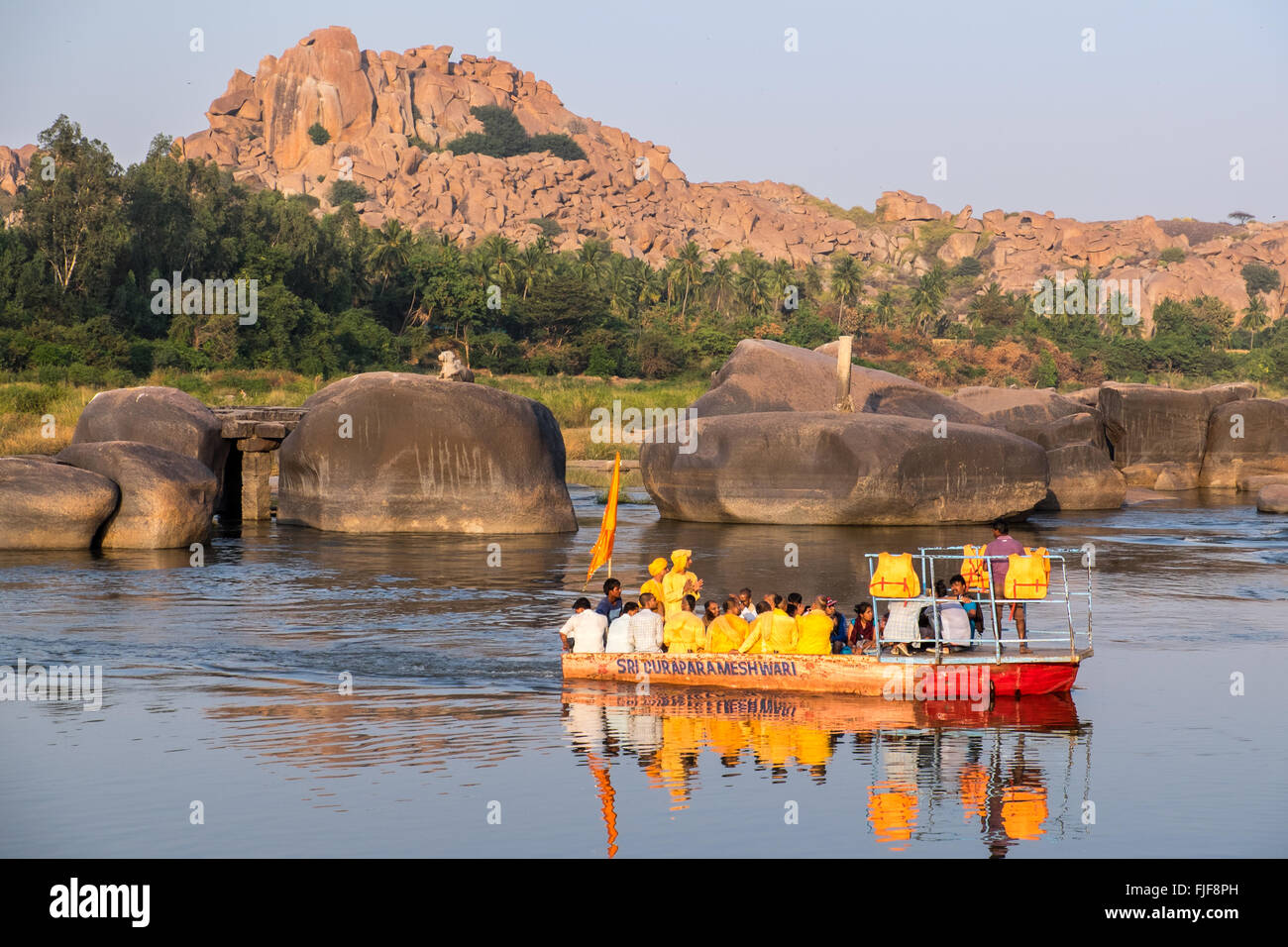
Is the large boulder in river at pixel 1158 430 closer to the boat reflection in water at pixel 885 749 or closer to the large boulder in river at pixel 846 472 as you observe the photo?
the large boulder in river at pixel 846 472

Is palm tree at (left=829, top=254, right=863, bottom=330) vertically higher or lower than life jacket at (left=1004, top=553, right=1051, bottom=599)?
higher

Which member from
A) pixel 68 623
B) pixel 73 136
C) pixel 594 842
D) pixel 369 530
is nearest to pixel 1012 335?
pixel 73 136

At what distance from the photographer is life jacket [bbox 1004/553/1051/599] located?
1432cm

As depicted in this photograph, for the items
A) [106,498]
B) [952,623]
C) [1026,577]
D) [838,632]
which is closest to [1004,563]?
[1026,577]

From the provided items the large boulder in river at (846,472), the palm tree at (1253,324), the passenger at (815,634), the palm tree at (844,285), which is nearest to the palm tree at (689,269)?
the palm tree at (844,285)

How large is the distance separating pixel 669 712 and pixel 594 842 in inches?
158

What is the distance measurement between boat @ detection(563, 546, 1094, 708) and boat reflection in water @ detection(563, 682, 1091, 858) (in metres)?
0.11

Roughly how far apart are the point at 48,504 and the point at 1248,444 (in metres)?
33.4

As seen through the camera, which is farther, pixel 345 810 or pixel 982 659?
pixel 982 659

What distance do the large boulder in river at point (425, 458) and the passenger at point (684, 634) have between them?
12.9 m

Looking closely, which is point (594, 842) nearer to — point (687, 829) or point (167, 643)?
point (687, 829)

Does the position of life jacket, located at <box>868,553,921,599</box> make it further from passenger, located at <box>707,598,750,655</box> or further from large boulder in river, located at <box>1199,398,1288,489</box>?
large boulder in river, located at <box>1199,398,1288,489</box>

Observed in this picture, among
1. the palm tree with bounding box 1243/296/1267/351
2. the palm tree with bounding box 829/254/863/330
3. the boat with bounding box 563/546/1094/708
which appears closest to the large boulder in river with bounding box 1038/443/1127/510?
the boat with bounding box 563/546/1094/708
